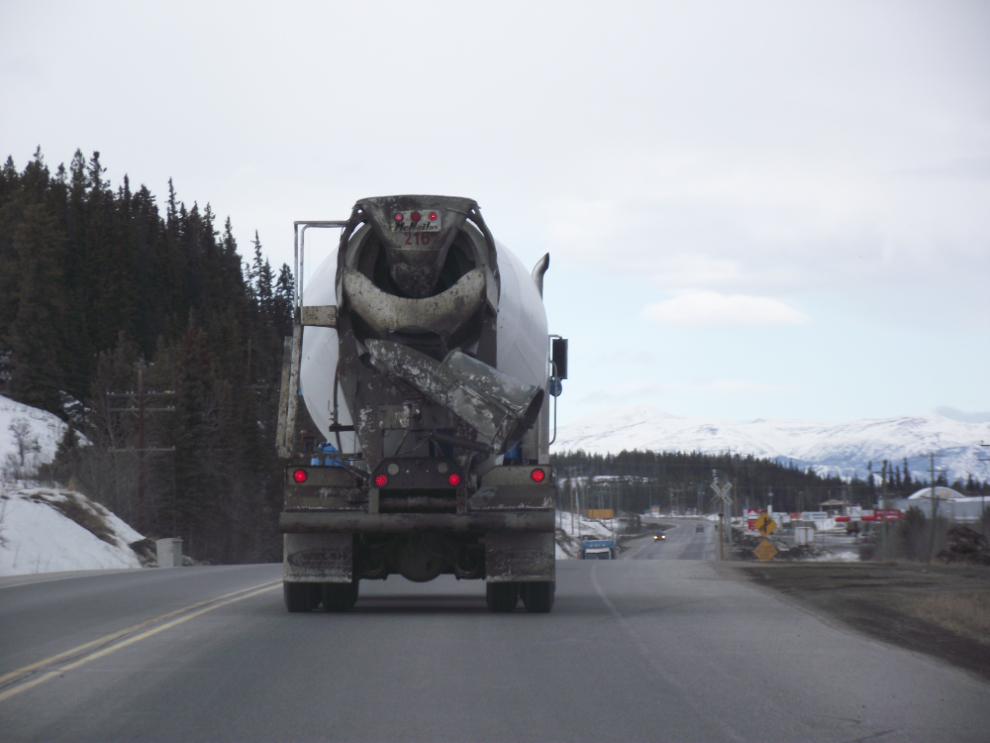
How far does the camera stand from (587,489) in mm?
147125

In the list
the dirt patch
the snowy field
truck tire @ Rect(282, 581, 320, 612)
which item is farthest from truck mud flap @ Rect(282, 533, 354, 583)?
the snowy field

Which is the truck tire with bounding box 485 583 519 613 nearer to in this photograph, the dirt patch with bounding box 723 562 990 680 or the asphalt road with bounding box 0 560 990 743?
the asphalt road with bounding box 0 560 990 743

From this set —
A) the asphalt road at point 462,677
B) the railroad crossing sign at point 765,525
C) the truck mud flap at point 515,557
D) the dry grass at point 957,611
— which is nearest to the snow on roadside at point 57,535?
the railroad crossing sign at point 765,525

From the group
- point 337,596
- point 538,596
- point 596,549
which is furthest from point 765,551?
point 596,549

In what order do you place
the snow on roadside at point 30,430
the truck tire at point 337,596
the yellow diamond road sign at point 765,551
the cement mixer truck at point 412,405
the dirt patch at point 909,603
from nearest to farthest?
the dirt patch at point 909,603 → the cement mixer truck at point 412,405 → the truck tire at point 337,596 → the yellow diamond road sign at point 765,551 → the snow on roadside at point 30,430

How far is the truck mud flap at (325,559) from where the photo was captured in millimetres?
12312

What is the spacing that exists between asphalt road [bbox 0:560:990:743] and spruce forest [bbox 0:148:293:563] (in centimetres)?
4252

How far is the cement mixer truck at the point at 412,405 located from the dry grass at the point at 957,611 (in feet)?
14.1

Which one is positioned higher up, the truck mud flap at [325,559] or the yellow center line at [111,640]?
the truck mud flap at [325,559]

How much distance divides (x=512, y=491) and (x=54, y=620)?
4.79 metres

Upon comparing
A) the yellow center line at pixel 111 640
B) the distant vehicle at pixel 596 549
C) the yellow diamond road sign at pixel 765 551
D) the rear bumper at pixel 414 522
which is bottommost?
the distant vehicle at pixel 596 549

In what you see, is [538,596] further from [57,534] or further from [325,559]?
[57,534]

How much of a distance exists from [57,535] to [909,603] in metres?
26.4

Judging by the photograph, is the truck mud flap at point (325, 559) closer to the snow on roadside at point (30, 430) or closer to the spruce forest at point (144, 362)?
the spruce forest at point (144, 362)
